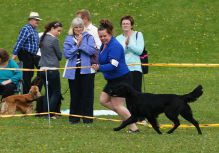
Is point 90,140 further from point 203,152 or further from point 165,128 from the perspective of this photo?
point 165,128

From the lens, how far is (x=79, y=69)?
37.0ft

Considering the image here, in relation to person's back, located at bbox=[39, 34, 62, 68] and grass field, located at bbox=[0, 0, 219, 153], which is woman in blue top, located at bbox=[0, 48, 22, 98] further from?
person's back, located at bbox=[39, 34, 62, 68]

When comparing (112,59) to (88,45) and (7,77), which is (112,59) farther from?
(7,77)

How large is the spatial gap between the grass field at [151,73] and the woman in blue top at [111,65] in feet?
1.32

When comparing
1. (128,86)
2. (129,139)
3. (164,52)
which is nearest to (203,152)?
(129,139)

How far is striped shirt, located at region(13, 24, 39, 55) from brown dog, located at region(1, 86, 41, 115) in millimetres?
1983

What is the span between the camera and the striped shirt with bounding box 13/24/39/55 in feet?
46.9

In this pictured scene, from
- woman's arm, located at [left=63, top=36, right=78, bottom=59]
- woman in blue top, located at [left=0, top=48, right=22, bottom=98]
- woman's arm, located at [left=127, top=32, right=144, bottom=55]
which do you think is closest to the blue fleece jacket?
woman's arm, located at [left=63, top=36, right=78, bottom=59]

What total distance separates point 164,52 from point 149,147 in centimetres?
1591

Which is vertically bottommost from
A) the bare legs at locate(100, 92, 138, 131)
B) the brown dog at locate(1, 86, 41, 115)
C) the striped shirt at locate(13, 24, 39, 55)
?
the brown dog at locate(1, 86, 41, 115)

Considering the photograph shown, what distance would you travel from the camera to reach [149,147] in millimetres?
8602

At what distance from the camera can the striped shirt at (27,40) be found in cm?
1430

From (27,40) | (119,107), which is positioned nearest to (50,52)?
(119,107)

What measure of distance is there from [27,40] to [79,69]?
337 centimetres
